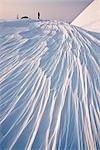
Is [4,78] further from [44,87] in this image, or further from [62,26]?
[62,26]

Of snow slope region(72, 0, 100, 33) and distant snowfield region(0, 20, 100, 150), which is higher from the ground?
snow slope region(72, 0, 100, 33)

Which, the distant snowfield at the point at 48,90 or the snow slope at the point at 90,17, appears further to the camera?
the snow slope at the point at 90,17

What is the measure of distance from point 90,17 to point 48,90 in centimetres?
252

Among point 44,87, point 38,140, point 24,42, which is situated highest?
point 24,42

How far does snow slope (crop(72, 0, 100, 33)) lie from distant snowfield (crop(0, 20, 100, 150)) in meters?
0.99

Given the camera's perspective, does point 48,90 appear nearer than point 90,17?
Yes

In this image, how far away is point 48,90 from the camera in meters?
2.33

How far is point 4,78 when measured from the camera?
2416mm

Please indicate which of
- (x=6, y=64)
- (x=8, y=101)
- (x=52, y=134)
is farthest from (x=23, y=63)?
(x=52, y=134)

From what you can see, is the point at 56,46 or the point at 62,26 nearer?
the point at 56,46

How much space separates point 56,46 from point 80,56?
22 cm

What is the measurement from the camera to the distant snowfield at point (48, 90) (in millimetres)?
1957

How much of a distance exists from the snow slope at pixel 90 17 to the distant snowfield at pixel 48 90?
991 mm

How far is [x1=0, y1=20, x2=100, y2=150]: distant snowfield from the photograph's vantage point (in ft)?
6.42
